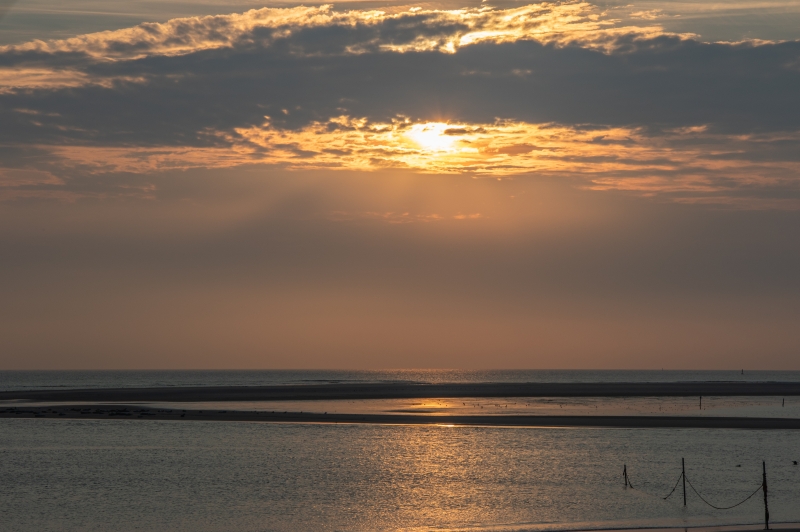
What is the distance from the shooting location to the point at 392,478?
44906 mm

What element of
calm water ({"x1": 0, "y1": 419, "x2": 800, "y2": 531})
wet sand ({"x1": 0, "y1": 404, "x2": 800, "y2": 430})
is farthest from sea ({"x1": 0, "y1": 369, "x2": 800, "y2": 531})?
wet sand ({"x1": 0, "y1": 404, "x2": 800, "y2": 430})

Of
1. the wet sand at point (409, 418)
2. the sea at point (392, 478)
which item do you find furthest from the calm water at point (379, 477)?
the wet sand at point (409, 418)

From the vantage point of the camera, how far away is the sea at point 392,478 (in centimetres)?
3438

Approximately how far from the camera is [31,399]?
112 m

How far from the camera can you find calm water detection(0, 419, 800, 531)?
113ft

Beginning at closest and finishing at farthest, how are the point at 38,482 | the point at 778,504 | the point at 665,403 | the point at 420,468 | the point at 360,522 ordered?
the point at 360,522 → the point at 778,504 → the point at 38,482 → the point at 420,468 → the point at 665,403

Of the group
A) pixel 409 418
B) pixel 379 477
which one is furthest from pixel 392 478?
pixel 409 418

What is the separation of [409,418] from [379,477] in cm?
3344

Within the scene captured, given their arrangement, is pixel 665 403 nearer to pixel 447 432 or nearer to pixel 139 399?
pixel 447 432

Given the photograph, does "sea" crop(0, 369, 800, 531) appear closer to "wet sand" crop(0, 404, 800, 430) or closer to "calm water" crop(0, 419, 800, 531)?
"calm water" crop(0, 419, 800, 531)

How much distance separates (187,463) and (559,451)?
934 inches

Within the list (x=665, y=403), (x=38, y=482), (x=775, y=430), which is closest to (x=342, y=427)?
(x=38, y=482)

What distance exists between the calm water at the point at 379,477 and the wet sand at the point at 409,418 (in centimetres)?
563

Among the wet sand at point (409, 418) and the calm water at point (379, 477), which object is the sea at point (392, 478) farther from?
the wet sand at point (409, 418)
